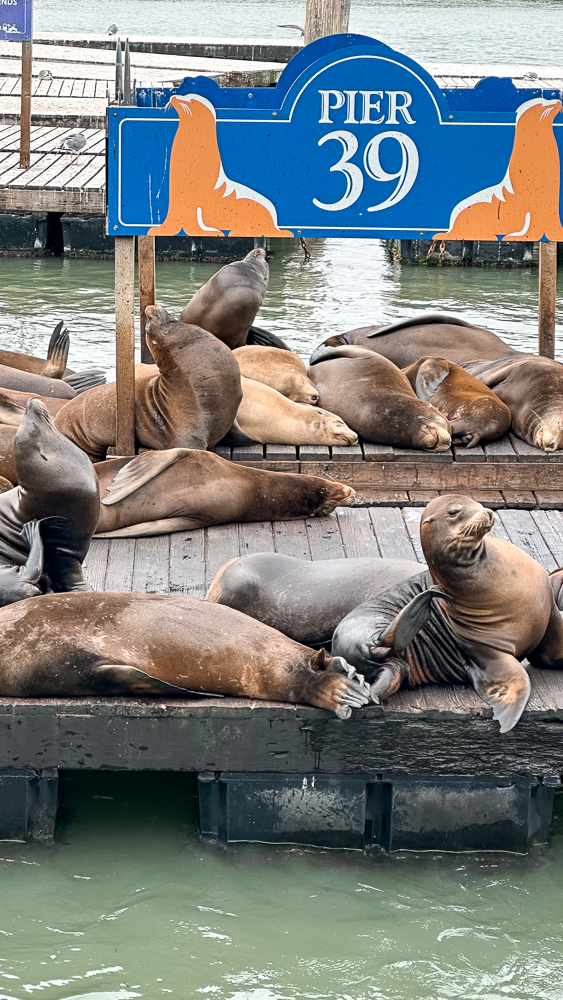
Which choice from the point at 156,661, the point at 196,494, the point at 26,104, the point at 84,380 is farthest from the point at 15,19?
the point at 156,661

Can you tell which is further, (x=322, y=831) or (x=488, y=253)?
(x=488, y=253)

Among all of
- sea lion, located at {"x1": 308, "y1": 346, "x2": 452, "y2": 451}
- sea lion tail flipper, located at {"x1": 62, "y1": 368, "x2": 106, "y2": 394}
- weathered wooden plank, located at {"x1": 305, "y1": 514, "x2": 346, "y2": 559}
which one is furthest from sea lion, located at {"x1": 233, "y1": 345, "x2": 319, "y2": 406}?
weathered wooden plank, located at {"x1": 305, "y1": 514, "x2": 346, "y2": 559}

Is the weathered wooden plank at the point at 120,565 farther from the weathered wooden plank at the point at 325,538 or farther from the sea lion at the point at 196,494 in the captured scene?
the weathered wooden plank at the point at 325,538

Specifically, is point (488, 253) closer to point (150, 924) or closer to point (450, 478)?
point (450, 478)

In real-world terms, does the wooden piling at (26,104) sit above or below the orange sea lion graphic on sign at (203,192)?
above

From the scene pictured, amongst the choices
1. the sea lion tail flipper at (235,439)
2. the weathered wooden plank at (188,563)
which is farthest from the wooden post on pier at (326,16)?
the weathered wooden plank at (188,563)

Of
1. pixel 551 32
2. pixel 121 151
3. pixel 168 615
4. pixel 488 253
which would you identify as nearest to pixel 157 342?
pixel 121 151

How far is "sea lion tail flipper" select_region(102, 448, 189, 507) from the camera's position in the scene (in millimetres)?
5020

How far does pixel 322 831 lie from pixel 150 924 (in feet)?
2.06

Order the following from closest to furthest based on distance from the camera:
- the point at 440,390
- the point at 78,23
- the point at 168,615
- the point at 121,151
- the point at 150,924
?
the point at 150,924 → the point at 168,615 → the point at 121,151 → the point at 440,390 → the point at 78,23

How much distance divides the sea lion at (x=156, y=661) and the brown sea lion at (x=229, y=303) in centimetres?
322

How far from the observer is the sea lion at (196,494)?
500 centimetres

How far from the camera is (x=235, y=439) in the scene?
5.77 m

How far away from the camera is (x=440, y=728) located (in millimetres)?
3680
